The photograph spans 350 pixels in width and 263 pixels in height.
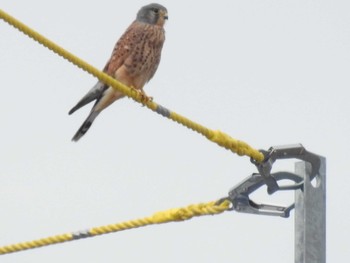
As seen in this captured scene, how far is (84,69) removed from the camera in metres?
4.23

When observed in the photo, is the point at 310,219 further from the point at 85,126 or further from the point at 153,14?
the point at 153,14

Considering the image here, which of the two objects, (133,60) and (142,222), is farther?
(133,60)

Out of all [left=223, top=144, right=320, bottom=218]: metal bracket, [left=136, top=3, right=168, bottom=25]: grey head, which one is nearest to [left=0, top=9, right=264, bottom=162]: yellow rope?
[left=223, top=144, right=320, bottom=218]: metal bracket

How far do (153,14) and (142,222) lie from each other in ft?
15.0

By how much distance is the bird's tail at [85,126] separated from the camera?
7.75 meters

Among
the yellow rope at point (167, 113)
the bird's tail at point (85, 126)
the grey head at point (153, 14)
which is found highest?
the grey head at point (153, 14)

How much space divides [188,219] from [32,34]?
3.41ft

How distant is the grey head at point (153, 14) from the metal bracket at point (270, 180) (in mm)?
4573

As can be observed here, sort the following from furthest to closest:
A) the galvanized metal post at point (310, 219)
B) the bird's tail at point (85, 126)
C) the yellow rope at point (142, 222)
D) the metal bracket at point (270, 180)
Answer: the bird's tail at point (85, 126) → the yellow rope at point (142, 222) → the metal bracket at point (270, 180) → the galvanized metal post at point (310, 219)

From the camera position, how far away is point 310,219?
11.7 ft

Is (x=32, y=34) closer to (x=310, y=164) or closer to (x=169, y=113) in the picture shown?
(x=169, y=113)

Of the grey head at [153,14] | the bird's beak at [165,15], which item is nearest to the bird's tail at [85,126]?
the grey head at [153,14]

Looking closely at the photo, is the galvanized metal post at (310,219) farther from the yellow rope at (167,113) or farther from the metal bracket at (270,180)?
the yellow rope at (167,113)

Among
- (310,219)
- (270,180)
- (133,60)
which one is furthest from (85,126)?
(310,219)
